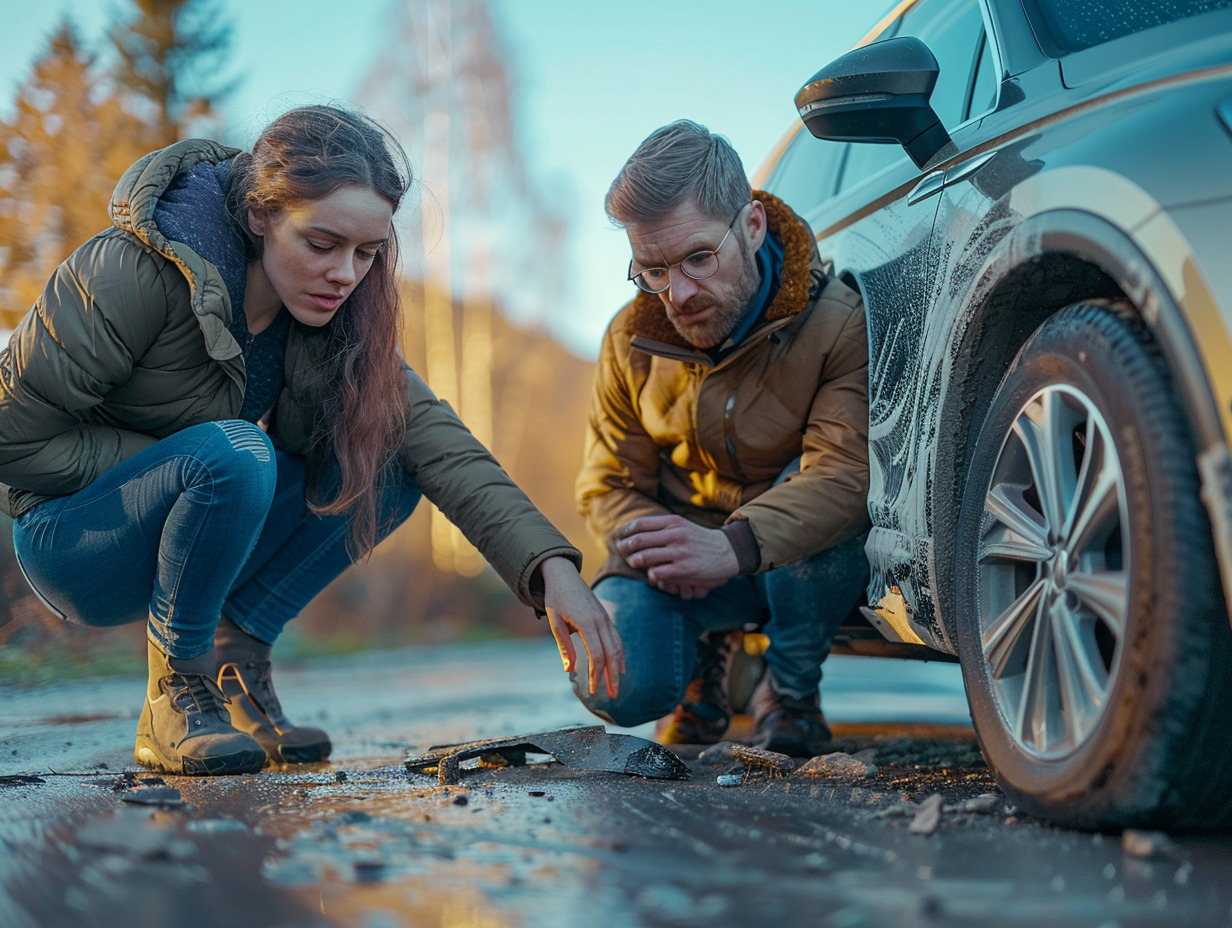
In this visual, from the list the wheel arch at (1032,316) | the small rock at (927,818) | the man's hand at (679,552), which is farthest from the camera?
the man's hand at (679,552)

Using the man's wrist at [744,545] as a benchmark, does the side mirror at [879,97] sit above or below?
above

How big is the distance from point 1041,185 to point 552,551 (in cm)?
131

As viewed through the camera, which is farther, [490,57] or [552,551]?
[490,57]

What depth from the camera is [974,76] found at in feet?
8.16

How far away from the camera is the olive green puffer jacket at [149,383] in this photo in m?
2.41

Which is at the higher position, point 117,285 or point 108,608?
point 117,285

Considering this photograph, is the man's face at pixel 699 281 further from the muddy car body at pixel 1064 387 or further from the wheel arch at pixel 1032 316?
the wheel arch at pixel 1032 316

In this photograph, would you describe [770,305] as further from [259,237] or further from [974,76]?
[259,237]

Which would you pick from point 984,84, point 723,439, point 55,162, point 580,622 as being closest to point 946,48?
point 984,84

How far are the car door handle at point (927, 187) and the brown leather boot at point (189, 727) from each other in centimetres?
195

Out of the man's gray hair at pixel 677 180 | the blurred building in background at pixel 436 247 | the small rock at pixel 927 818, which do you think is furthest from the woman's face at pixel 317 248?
the blurred building in background at pixel 436 247

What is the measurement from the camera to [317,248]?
255 cm

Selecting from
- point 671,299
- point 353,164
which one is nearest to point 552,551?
point 671,299

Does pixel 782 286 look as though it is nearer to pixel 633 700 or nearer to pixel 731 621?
pixel 731 621
